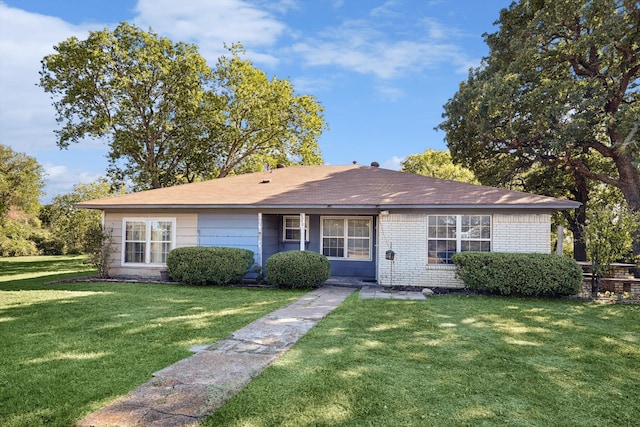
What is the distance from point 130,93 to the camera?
21.6 metres

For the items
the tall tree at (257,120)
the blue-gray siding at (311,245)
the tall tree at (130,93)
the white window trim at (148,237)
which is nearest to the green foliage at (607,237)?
the blue-gray siding at (311,245)

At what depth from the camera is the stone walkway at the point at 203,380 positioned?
3217mm

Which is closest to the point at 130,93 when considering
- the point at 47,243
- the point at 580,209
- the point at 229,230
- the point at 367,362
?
the point at 229,230

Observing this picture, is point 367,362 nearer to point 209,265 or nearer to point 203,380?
point 203,380

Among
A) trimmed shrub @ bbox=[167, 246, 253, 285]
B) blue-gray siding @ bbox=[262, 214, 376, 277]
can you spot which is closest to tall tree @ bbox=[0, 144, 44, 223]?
trimmed shrub @ bbox=[167, 246, 253, 285]

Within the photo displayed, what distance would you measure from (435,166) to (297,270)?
3375 centimetres

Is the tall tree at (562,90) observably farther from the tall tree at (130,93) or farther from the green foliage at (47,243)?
the green foliage at (47,243)

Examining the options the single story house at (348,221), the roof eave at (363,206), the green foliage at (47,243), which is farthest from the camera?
the green foliage at (47,243)

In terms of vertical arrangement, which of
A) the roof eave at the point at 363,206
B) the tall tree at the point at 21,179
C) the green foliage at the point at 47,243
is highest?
the tall tree at the point at 21,179

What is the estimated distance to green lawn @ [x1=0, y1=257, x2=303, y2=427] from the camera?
3613mm

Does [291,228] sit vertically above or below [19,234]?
above

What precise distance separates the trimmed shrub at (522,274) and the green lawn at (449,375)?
7.33 ft

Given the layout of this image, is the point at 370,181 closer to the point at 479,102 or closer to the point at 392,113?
the point at 479,102

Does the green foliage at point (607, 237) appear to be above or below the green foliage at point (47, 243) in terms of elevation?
above
